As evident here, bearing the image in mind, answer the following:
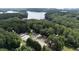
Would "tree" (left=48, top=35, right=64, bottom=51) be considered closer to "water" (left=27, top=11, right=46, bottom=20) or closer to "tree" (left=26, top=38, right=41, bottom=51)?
"tree" (left=26, top=38, right=41, bottom=51)

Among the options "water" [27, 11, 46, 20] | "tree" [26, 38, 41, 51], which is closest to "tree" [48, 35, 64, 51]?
"tree" [26, 38, 41, 51]

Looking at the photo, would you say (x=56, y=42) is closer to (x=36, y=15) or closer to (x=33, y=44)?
(x=33, y=44)

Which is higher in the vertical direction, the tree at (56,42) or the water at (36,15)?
the water at (36,15)

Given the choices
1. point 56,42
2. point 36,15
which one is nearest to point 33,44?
point 56,42

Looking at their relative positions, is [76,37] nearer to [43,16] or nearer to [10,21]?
[43,16]

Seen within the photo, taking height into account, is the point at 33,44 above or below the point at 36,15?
below

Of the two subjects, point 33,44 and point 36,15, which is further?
point 36,15

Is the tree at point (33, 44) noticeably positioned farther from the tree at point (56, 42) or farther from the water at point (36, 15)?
the water at point (36, 15)

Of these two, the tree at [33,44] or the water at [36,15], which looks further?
the water at [36,15]

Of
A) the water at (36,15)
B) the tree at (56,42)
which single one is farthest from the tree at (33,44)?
the water at (36,15)

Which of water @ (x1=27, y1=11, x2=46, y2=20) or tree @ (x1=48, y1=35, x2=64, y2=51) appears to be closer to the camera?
tree @ (x1=48, y1=35, x2=64, y2=51)
